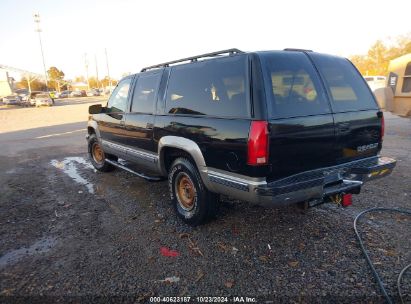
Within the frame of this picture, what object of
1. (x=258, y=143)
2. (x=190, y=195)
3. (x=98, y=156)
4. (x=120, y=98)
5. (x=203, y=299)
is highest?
(x=120, y=98)

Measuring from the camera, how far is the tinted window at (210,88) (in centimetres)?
332

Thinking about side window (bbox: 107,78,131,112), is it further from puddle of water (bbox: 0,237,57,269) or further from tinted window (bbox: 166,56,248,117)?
puddle of water (bbox: 0,237,57,269)

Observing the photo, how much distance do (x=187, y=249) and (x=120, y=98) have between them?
10.7 feet

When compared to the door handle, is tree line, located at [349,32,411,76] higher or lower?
higher

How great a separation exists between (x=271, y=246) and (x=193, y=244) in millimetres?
869

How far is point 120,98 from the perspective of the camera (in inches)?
228

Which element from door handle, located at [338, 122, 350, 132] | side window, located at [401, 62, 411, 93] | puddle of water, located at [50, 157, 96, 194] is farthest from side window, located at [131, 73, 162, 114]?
side window, located at [401, 62, 411, 93]

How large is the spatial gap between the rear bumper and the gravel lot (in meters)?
0.64

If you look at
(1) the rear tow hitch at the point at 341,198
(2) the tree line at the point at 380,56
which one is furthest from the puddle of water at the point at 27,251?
(2) the tree line at the point at 380,56

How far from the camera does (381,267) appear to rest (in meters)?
3.09

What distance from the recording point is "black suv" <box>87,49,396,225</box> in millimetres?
3102

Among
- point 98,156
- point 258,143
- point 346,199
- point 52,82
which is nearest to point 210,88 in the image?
point 258,143

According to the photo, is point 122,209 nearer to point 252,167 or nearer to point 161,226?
point 161,226

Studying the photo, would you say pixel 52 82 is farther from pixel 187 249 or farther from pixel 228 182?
pixel 228 182
